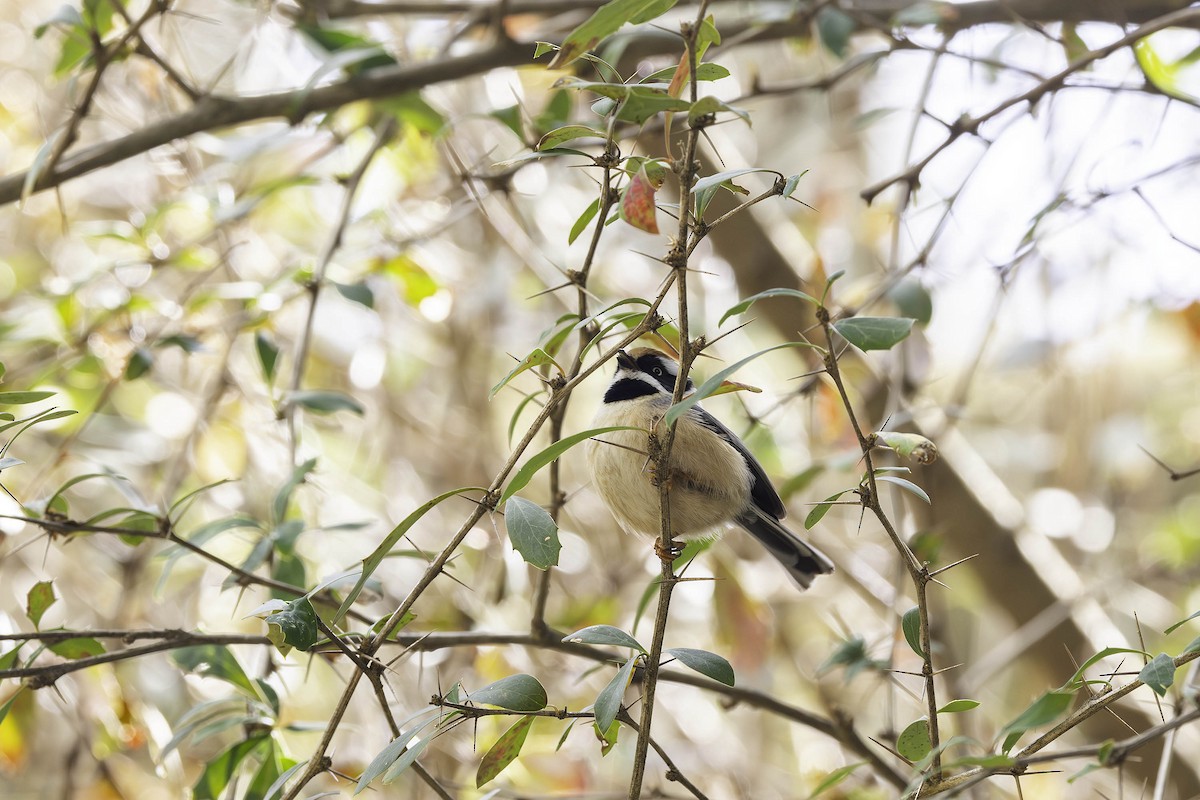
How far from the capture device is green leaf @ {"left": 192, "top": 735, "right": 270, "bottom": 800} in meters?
2.39

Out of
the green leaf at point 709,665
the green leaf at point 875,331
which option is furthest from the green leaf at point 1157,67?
the green leaf at point 709,665

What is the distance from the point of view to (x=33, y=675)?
2.12 m

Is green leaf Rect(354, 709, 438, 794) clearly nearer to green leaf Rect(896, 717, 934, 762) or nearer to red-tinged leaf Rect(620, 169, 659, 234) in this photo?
green leaf Rect(896, 717, 934, 762)

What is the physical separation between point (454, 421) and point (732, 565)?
192 cm

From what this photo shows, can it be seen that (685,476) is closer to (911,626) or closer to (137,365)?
(911,626)

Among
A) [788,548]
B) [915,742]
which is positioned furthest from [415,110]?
[915,742]

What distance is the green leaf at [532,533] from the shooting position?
178cm

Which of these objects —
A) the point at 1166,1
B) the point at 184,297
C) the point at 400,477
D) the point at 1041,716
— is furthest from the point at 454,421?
the point at 1041,716

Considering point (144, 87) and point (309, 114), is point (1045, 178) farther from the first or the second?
point (144, 87)

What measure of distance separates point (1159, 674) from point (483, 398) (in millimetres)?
4356

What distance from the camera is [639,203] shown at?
1.81 metres

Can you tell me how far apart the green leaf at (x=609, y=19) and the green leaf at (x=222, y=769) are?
72.7 inches

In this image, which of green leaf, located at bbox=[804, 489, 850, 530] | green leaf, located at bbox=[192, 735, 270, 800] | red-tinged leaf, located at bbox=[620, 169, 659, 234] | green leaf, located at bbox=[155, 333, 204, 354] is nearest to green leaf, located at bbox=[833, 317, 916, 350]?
green leaf, located at bbox=[804, 489, 850, 530]

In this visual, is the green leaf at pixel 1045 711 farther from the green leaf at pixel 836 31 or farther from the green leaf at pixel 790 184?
the green leaf at pixel 836 31
